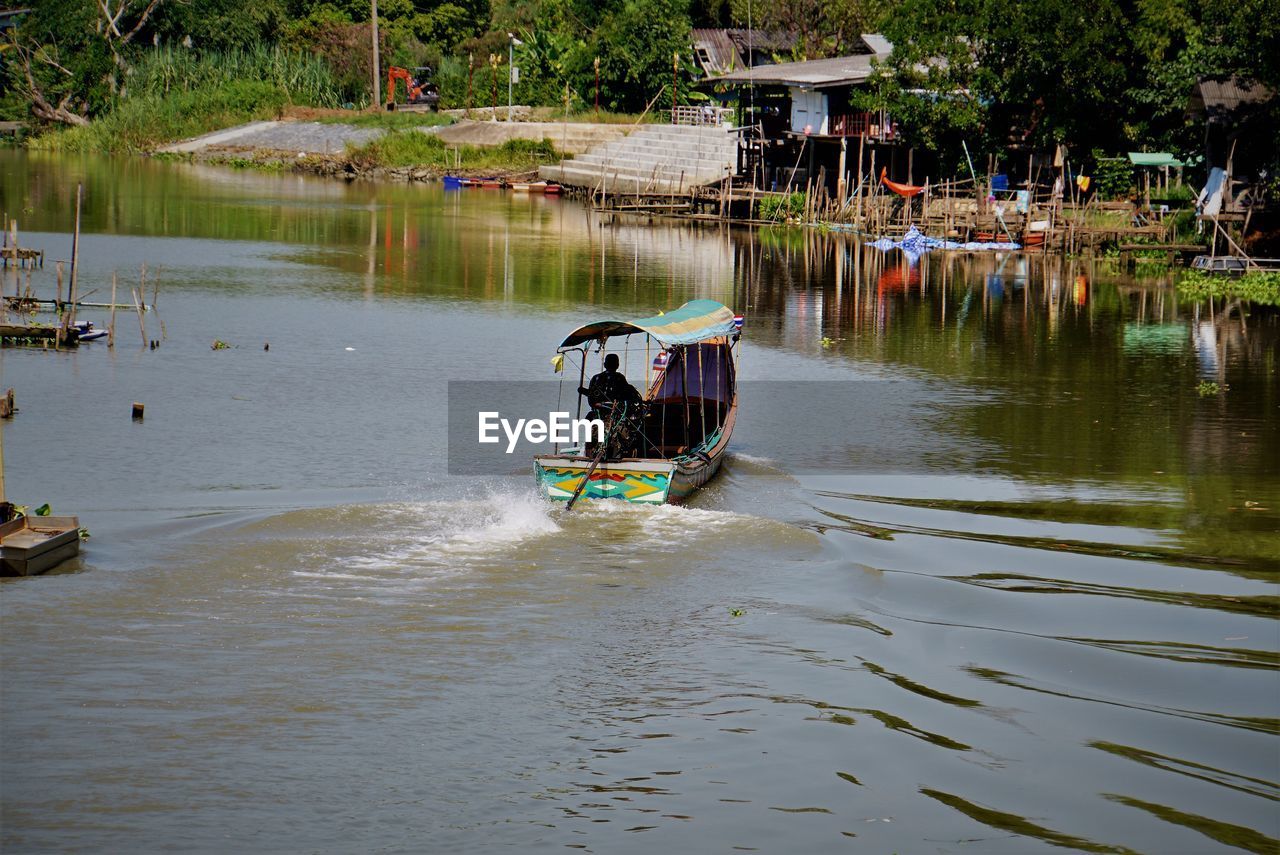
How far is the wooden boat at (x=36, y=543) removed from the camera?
1244 cm

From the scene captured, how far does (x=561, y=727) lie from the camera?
9.96m

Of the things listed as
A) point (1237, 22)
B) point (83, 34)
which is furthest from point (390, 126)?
point (1237, 22)

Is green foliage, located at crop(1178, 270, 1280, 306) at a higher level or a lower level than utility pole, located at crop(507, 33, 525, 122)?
lower

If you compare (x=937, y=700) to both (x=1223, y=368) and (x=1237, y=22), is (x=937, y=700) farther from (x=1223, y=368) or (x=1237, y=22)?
(x=1237, y=22)

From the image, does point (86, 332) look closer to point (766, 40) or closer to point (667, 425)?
point (667, 425)

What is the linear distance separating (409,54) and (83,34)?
17.3m

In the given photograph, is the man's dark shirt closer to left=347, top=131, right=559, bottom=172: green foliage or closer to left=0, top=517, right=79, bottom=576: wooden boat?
left=0, top=517, right=79, bottom=576: wooden boat

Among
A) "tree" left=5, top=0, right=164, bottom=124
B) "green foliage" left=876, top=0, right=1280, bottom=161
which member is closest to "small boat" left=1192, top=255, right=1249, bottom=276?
"green foliage" left=876, top=0, right=1280, bottom=161

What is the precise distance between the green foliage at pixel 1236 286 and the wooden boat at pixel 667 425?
1877 cm

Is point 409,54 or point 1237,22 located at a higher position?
point 409,54

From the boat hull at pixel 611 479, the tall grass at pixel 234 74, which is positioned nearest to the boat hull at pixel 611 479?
the boat hull at pixel 611 479

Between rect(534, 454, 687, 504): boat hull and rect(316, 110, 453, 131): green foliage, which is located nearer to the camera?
rect(534, 454, 687, 504): boat hull

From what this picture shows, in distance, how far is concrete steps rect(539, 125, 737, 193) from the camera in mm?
59031
